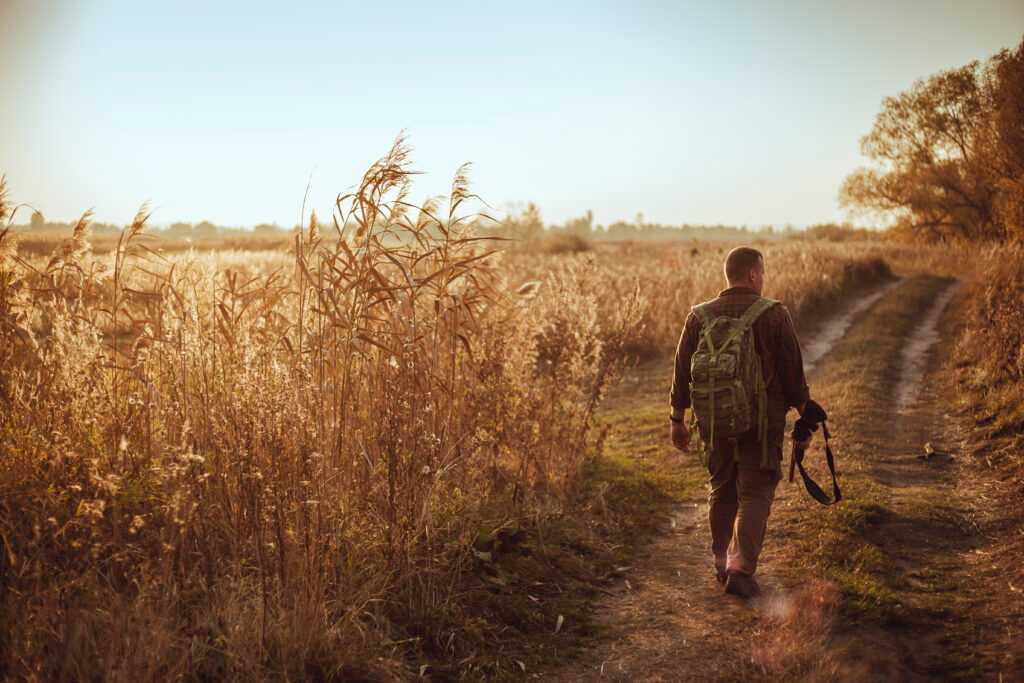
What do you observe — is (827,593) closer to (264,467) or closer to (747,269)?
(747,269)

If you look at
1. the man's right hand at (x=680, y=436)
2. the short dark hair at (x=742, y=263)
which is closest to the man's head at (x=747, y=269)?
the short dark hair at (x=742, y=263)

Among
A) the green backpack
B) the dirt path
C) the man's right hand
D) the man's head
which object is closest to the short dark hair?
the man's head

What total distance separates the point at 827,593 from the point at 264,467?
3.50m

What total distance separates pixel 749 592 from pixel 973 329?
9.61m

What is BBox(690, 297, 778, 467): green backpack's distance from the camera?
4.26 metres

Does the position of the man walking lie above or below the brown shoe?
above

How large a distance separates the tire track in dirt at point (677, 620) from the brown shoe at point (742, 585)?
56 mm

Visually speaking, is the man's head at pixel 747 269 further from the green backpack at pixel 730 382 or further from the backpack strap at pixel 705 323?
the backpack strap at pixel 705 323

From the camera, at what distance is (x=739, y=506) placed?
4.53 meters

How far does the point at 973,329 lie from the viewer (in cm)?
1161

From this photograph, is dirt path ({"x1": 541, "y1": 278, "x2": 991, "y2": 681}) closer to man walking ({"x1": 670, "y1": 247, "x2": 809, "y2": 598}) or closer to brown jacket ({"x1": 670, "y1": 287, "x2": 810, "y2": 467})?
man walking ({"x1": 670, "y1": 247, "x2": 809, "y2": 598})

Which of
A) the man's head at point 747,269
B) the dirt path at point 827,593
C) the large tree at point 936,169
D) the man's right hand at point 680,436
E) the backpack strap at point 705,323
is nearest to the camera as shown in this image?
the dirt path at point 827,593

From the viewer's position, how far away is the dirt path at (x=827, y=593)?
3.70 metres

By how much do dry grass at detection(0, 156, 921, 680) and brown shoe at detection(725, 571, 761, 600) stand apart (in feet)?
4.48
